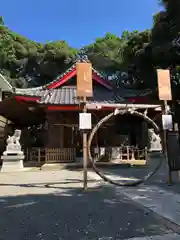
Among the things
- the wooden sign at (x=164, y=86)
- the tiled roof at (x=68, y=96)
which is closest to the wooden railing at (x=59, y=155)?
the tiled roof at (x=68, y=96)

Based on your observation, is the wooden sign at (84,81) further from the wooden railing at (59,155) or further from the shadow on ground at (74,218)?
the wooden railing at (59,155)

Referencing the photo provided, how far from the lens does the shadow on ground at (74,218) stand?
302 cm

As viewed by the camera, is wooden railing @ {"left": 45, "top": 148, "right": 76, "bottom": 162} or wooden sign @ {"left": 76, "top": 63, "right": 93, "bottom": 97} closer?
wooden sign @ {"left": 76, "top": 63, "right": 93, "bottom": 97}

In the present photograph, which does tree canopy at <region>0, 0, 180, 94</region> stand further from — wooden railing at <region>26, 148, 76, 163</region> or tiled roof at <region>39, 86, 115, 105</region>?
wooden railing at <region>26, 148, 76, 163</region>

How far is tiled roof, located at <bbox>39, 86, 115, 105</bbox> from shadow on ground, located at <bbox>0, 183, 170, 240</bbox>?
671 cm

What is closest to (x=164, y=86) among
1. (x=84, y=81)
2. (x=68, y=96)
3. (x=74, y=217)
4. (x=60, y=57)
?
(x=84, y=81)

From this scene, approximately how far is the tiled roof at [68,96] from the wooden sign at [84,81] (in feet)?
15.5

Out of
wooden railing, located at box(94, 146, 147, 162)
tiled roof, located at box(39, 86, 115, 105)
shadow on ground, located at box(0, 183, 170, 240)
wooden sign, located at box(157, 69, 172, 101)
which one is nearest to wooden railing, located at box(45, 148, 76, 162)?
wooden railing, located at box(94, 146, 147, 162)

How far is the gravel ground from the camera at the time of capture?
119 inches

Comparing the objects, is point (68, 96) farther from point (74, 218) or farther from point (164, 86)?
point (74, 218)

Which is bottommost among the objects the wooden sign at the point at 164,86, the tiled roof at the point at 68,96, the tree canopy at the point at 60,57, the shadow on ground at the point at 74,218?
the shadow on ground at the point at 74,218

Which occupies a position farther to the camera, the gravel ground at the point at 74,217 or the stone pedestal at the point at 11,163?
the stone pedestal at the point at 11,163

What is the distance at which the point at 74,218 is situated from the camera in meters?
3.65

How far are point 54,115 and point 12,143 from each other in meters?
2.57
